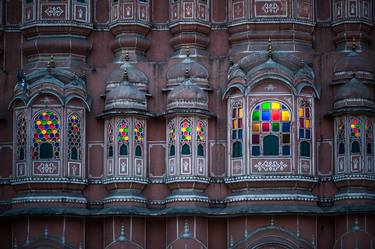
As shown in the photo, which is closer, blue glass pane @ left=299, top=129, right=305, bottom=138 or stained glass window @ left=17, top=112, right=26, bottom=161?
blue glass pane @ left=299, top=129, right=305, bottom=138

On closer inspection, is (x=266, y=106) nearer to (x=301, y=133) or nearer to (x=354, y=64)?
(x=301, y=133)

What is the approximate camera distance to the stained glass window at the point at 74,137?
40.7 metres

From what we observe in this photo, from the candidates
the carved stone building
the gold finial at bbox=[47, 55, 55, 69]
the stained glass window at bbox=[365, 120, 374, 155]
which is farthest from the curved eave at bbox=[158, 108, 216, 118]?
the stained glass window at bbox=[365, 120, 374, 155]

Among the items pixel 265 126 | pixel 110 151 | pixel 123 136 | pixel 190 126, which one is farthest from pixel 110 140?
pixel 265 126

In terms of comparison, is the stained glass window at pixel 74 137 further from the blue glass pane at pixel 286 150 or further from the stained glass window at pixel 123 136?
the blue glass pane at pixel 286 150

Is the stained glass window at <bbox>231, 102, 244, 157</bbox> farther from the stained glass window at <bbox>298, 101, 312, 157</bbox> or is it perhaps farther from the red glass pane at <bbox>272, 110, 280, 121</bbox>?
the stained glass window at <bbox>298, 101, 312, 157</bbox>

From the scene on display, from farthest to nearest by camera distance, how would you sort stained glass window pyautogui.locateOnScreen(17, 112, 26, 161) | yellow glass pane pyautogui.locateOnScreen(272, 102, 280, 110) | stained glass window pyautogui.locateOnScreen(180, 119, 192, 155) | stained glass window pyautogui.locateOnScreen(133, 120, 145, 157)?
stained glass window pyautogui.locateOnScreen(17, 112, 26, 161), stained glass window pyautogui.locateOnScreen(133, 120, 145, 157), stained glass window pyautogui.locateOnScreen(180, 119, 192, 155), yellow glass pane pyautogui.locateOnScreen(272, 102, 280, 110)

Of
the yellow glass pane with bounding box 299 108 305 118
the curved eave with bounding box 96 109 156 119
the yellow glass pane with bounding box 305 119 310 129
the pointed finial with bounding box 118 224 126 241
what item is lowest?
the pointed finial with bounding box 118 224 126 241

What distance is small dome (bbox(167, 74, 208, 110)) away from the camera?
40469mm

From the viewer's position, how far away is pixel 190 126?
133 feet

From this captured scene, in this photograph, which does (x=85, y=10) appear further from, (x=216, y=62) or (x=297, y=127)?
(x=297, y=127)

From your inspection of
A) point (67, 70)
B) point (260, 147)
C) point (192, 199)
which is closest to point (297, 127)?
point (260, 147)

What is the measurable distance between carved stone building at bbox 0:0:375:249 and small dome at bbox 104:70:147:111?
0.14 ft

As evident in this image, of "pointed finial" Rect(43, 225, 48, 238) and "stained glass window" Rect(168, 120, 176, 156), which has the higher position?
"stained glass window" Rect(168, 120, 176, 156)
